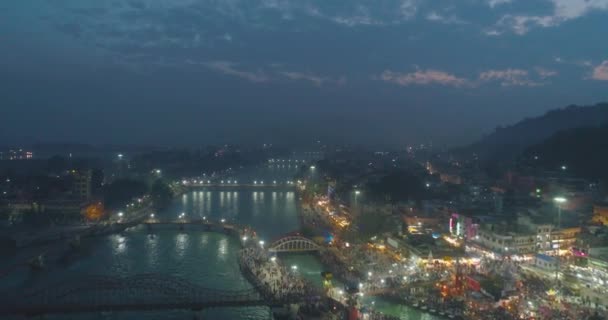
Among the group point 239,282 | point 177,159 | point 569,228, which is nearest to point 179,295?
point 239,282

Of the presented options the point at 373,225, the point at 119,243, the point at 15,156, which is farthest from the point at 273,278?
the point at 15,156

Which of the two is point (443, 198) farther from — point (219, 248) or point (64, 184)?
point (64, 184)

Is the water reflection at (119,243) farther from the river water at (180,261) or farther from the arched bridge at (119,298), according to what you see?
the arched bridge at (119,298)

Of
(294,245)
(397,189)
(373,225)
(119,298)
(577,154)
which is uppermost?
(577,154)

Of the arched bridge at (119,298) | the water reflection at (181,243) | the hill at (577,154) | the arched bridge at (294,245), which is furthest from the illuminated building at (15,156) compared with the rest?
the hill at (577,154)

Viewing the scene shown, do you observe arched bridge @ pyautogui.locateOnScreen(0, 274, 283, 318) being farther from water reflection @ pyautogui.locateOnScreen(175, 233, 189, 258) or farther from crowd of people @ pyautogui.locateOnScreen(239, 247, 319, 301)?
water reflection @ pyautogui.locateOnScreen(175, 233, 189, 258)

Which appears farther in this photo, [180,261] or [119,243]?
[119,243]

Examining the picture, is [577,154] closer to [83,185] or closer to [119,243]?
[119,243]
